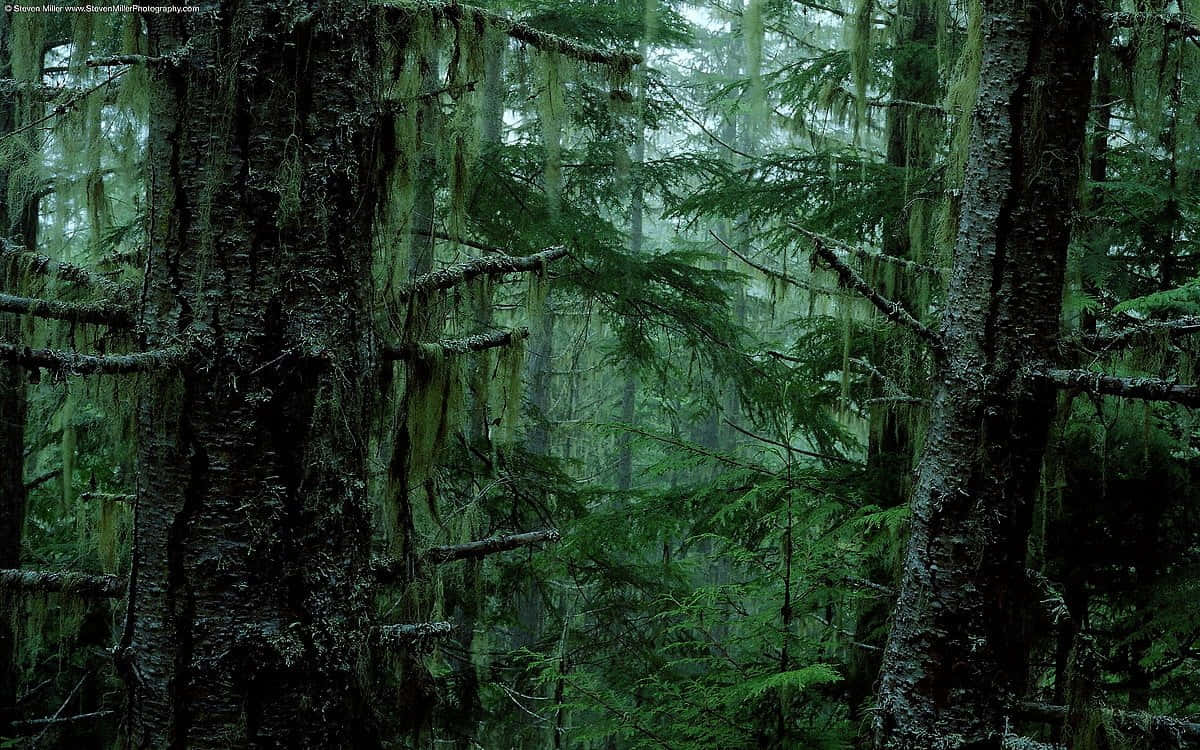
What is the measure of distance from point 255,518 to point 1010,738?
272cm

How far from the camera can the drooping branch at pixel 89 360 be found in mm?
2062

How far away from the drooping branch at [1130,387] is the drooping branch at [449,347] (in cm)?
204

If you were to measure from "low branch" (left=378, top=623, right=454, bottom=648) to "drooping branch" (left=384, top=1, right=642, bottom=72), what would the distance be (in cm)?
205

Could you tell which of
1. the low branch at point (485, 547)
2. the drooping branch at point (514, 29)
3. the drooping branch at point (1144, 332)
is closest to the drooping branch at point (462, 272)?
the drooping branch at point (514, 29)

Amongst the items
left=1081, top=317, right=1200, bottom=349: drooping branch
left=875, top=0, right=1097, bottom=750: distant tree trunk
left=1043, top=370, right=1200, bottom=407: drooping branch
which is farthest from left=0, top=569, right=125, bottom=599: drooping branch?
left=1081, top=317, right=1200, bottom=349: drooping branch

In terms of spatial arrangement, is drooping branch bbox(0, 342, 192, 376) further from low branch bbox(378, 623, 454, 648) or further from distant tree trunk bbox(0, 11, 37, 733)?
distant tree trunk bbox(0, 11, 37, 733)

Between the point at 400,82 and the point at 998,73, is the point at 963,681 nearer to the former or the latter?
the point at 998,73

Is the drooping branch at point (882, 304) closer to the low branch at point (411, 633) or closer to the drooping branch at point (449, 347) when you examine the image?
the drooping branch at point (449, 347)

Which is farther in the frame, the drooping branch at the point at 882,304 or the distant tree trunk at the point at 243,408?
the drooping branch at the point at 882,304

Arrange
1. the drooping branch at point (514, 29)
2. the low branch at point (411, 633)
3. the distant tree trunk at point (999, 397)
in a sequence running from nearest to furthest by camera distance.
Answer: the low branch at point (411, 633)
the drooping branch at point (514, 29)
the distant tree trunk at point (999, 397)

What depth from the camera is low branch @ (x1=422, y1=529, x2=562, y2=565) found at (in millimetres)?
3090

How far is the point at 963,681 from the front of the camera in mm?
3191

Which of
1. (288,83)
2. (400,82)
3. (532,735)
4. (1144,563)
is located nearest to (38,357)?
(288,83)

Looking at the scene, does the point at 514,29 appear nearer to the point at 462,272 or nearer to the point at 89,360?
the point at 462,272
